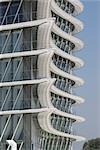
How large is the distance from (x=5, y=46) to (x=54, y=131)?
962 centimetres

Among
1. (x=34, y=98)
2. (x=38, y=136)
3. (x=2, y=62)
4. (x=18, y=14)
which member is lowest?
(x=38, y=136)

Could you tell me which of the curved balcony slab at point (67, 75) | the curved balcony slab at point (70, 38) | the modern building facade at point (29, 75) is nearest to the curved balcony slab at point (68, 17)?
the modern building facade at point (29, 75)

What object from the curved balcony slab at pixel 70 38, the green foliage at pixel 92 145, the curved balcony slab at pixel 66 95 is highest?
the curved balcony slab at pixel 70 38

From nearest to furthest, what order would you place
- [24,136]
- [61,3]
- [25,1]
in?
[24,136] < [25,1] < [61,3]

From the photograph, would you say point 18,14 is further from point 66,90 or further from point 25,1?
point 66,90

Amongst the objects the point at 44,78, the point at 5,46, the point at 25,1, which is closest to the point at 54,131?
the point at 44,78

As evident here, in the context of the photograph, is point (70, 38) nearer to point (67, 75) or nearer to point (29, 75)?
point (67, 75)

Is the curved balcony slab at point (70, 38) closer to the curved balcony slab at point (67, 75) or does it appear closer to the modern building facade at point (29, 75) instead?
the modern building facade at point (29, 75)

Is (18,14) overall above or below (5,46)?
above

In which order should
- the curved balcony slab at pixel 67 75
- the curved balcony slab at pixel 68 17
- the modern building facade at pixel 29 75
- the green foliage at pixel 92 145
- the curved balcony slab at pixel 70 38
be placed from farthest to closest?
the green foliage at pixel 92 145
the curved balcony slab at pixel 68 17
the curved balcony slab at pixel 70 38
the curved balcony slab at pixel 67 75
the modern building facade at pixel 29 75

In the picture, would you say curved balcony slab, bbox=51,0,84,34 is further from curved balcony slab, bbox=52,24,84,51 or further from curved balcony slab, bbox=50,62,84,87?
curved balcony slab, bbox=50,62,84,87

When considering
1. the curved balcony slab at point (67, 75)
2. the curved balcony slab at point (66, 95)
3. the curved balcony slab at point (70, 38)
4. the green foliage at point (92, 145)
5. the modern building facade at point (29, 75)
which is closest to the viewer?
the modern building facade at point (29, 75)

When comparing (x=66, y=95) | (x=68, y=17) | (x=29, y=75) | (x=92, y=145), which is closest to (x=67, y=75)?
(x=66, y=95)

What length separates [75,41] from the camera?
198ft
